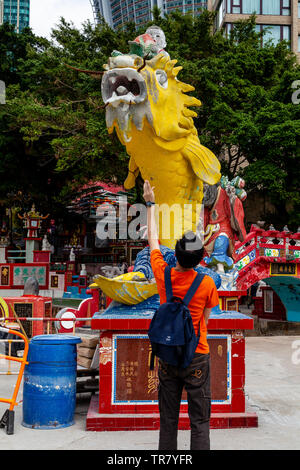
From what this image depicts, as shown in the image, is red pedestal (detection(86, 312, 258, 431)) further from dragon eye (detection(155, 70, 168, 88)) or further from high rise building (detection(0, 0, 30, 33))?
high rise building (detection(0, 0, 30, 33))

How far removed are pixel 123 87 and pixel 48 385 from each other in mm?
2506

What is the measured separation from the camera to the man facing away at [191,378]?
109 inches

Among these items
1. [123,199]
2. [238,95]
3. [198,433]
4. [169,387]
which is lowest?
[198,433]

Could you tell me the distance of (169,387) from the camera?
9.28ft

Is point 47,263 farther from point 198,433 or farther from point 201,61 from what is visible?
point 198,433

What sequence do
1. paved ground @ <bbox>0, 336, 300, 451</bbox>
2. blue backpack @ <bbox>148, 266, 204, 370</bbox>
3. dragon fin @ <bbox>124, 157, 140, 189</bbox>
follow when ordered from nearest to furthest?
blue backpack @ <bbox>148, 266, 204, 370</bbox> < paved ground @ <bbox>0, 336, 300, 451</bbox> < dragon fin @ <bbox>124, 157, 140, 189</bbox>

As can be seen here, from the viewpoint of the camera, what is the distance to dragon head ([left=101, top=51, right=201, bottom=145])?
162 inches

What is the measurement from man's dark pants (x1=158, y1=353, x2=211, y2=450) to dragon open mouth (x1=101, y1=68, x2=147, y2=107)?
7.44ft

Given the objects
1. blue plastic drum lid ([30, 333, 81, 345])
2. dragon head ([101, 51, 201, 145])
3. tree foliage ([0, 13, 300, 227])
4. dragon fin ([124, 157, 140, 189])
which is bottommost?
blue plastic drum lid ([30, 333, 81, 345])

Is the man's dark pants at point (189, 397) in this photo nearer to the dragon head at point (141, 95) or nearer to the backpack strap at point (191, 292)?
the backpack strap at point (191, 292)

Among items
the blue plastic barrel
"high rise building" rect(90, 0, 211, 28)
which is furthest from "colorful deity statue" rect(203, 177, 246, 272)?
"high rise building" rect(90, 0, 211, 28)

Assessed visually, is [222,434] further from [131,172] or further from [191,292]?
[131,172]
